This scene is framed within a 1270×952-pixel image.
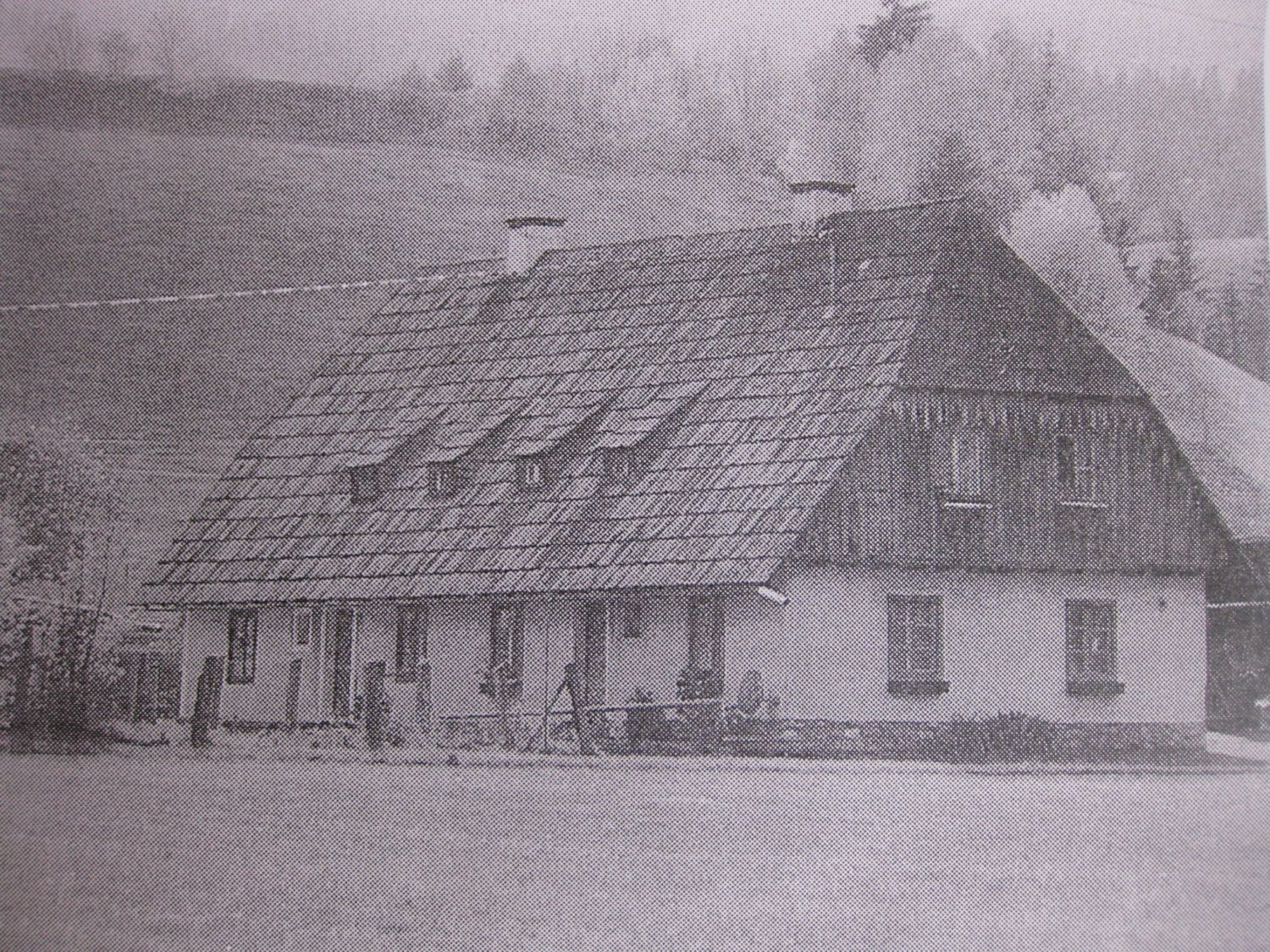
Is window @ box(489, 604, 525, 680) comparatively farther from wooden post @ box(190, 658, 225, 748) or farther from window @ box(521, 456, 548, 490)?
wooden post @ box(190, 658, 225, 748)

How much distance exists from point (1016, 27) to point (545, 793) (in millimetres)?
2183

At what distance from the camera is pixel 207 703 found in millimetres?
4797

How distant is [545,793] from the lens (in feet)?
15.7

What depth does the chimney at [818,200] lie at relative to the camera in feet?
16.5

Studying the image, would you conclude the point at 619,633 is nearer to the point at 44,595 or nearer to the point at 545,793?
the point at 545,793

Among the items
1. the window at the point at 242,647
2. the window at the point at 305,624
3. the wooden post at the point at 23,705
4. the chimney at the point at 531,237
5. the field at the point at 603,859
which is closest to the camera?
the field at the point at 603,859

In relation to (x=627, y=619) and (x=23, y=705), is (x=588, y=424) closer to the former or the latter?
(x=627, y=619)

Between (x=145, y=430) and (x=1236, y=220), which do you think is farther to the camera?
(x=1236, y=220)

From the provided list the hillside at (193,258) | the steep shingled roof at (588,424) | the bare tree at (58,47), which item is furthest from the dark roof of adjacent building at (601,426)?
the bare tree at (58,47)

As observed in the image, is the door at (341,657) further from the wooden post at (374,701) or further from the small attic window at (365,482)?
the small attic window at (365,482)

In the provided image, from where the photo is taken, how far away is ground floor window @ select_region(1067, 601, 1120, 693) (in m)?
4.84

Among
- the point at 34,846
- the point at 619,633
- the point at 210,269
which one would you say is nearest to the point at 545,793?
the point at 619,633

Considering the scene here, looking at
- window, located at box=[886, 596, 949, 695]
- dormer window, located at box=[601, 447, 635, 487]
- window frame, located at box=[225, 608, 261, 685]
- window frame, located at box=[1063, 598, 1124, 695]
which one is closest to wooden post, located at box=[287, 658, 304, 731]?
window frame, located at box=[225, 608, 261, 685]

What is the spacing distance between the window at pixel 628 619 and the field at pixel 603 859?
1.10 feet
